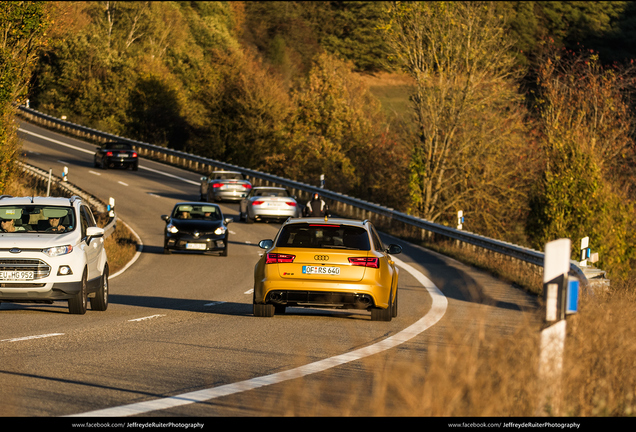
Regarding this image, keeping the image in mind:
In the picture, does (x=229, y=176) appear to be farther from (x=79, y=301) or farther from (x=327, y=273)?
(x=327, y=273)

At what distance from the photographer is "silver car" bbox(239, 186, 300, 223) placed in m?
35.8

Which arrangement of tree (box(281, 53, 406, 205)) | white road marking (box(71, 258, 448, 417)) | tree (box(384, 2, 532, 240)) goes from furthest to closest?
tree (box(281, 53, 406, 205))
tree (box(384, 2, 532, 240))
white road marking (box(71, 258, 448, 417))

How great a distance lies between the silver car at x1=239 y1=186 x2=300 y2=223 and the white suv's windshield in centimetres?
2056

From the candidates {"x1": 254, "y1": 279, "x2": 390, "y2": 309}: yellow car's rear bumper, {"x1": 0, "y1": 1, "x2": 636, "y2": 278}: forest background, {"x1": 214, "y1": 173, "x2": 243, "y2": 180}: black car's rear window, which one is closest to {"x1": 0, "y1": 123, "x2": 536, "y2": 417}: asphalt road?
{"x1": 254, "y1": 279, "x2": 390, "y2": 309}: yellow car's rear bumper

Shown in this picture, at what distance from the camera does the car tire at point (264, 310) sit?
1412 centimetres

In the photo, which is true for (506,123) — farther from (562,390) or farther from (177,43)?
(177,43)

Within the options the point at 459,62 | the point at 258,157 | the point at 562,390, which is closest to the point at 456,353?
the point at 562,390

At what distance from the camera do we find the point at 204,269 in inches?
968

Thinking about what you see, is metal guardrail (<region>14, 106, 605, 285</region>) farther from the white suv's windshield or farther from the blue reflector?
the blue reflector

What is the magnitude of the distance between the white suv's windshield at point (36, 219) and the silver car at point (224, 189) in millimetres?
26177

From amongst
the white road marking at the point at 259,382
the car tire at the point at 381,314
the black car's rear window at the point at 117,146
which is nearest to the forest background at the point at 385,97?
the black car's rear window at the point at 117,146

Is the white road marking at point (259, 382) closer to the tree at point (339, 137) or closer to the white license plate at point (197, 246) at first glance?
the white license plate at point (197, 246)

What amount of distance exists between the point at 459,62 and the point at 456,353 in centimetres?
3554

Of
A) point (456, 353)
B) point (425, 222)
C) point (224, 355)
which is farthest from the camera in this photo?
point (425, 222)
